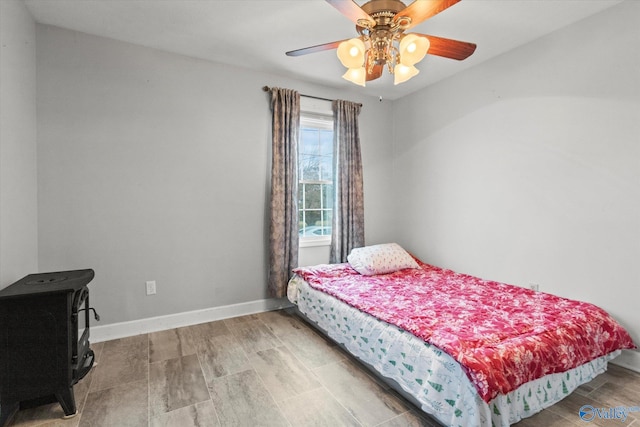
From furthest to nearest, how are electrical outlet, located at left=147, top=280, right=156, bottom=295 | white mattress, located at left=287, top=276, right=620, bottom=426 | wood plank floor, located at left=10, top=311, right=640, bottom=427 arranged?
electrical outlet, located at left=147, top=280, right=156, bottom=295 → wood plank floor, located at left=10, top=311, right=640, bottom=427 → white mattress, located at left=287, top=276, right=620, bottom=426

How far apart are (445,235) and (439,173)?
28.3 inches

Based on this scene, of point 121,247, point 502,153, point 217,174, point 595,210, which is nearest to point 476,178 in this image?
point 502,153

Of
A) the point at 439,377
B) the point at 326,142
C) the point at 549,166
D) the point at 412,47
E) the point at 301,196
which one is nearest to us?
the point at 439,377

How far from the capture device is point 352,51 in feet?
5.56

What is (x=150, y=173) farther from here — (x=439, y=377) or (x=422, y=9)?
(x=439, y=377)

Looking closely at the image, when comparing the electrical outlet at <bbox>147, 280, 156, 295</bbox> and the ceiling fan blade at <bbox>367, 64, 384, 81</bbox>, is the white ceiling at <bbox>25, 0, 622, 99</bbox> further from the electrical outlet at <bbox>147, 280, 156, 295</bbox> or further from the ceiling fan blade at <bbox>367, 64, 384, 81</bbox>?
the electrical outlet at <bbox>147, 280, 156, 295</bbox>

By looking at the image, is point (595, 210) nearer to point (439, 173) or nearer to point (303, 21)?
point (439, 173)

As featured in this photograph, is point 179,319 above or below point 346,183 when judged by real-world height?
below

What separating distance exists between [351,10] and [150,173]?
7.25ft

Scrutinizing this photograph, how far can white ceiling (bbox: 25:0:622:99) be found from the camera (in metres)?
2.18

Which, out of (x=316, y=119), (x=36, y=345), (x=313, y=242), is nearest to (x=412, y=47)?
(x=316, y=119)

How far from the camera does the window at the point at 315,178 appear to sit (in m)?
3.60

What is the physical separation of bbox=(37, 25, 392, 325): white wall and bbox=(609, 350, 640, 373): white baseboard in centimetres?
300

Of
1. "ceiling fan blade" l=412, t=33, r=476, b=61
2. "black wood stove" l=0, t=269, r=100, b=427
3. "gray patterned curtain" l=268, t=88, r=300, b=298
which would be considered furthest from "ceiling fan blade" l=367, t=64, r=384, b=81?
"black wood stove" l=0, t=269, r=100, b=427
